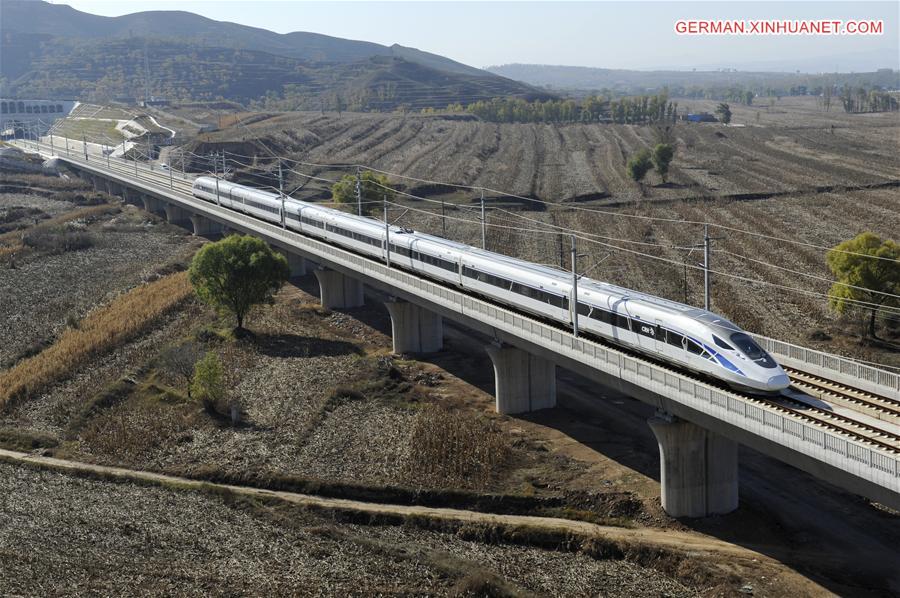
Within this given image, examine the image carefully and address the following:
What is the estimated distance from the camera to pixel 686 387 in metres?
33.4

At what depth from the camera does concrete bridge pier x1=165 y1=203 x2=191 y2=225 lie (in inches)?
4759

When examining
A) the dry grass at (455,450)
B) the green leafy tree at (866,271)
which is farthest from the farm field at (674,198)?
the dry grass at (455,450)

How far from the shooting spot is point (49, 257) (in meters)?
96.3

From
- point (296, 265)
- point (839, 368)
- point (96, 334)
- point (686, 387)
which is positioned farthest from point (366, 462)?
point (296, 265)

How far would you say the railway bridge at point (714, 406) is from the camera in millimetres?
27469

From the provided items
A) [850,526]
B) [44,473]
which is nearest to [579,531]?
[850,526]

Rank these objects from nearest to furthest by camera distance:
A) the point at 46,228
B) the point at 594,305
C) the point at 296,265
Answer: the point at 594,305 → the point at 296,265 → the point at 46,228

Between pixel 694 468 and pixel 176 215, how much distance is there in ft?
323

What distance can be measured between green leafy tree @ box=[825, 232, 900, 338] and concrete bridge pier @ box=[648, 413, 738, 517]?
19805mm

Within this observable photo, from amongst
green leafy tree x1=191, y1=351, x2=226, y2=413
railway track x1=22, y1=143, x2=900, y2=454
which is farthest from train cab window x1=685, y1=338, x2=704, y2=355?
green leafy tree x1=191, y1=351, x2=226, y2=413

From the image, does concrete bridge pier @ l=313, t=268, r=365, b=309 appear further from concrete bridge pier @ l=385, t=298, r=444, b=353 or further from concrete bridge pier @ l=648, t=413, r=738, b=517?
concrete bridge pier @ l=648, t=413, r=738, b=517

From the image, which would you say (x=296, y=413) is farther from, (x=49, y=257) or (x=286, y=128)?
(x=286, y=128)

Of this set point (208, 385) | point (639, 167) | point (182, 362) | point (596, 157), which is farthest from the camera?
point (596, 157)

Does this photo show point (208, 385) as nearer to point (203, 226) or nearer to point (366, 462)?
point (366, 462)
